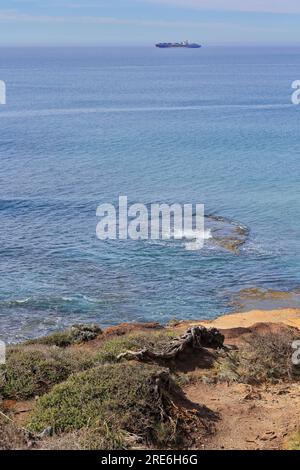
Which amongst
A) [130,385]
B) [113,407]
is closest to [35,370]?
[130,385]

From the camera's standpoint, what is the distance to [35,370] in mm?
15164

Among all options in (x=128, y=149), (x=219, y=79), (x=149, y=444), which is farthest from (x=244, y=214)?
(x=219, y=79)

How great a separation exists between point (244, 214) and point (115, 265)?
12.5 metres

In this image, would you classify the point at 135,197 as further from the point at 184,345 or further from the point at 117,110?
the point at 117,110

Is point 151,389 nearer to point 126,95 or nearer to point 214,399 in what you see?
point 214,399

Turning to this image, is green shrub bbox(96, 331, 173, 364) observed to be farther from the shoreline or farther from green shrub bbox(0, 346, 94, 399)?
green shrub bbox(0, 346, 94, 399)

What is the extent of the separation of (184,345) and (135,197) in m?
28.3

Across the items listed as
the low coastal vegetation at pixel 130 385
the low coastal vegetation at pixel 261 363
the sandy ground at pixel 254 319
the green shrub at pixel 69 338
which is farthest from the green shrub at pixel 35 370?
the sandy ground at pixel 254 319

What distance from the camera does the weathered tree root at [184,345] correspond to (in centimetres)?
1628

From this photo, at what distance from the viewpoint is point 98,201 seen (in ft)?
146

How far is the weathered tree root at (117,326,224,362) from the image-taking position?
16.3m

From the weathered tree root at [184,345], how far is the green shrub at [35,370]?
Result: 119cm

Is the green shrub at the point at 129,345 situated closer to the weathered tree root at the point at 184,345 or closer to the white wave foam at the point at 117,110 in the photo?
the weathered tree root at the point at 184,345

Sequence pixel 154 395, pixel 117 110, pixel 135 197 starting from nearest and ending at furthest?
pixel 154 395 < pixel 135 197 < pixel 117 110
